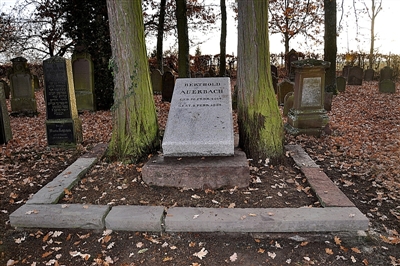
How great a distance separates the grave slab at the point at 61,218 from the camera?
358 centimetres

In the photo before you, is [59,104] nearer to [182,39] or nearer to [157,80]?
[182,39]

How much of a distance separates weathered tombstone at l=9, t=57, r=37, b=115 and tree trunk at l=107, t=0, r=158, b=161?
6.75 metres

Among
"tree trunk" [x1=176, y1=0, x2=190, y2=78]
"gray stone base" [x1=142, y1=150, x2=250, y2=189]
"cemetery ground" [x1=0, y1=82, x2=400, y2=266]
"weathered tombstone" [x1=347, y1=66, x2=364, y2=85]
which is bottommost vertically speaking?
"cemetery ground" [x1=0, y1=82, x2=400, y2=266]

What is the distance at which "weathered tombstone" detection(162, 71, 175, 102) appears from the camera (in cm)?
1137

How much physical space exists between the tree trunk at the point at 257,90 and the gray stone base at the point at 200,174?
0.76 m

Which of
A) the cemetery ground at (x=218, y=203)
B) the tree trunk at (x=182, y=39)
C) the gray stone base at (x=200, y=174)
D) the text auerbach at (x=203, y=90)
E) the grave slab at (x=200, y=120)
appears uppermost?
the tree trunk at (x=182, y=39)

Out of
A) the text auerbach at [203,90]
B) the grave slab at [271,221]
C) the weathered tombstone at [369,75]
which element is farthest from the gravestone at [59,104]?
the weathered tombstone at [369,75]

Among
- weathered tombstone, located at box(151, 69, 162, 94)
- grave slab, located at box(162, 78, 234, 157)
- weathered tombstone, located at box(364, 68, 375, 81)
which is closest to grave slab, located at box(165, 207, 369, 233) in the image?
grave slab, located at box(162, 78, 234, 157)

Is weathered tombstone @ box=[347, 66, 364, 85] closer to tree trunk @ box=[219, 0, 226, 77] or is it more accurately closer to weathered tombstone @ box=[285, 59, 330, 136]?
tree trunk @ box=[219, 0, 226, 77]

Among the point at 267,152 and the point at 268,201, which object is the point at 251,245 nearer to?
the point at 268,201

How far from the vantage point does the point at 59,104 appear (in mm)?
6480

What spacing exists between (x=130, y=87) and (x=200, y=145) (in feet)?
4.60

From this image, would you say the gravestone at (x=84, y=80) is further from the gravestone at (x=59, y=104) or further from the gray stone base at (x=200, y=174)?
the gray stone base at (x=200, y=174)

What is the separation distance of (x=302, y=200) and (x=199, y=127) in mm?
1706
